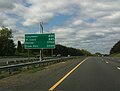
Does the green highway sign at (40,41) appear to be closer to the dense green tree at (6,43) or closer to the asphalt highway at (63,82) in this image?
the asphalt highway at (63,82)

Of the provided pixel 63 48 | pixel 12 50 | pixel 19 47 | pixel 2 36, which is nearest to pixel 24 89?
pixel 12 50

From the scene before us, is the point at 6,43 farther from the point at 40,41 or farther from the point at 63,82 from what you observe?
the point at 63,82

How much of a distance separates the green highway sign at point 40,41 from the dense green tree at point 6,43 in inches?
2901

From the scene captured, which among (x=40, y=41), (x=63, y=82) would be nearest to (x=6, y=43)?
(x=40, y=41)

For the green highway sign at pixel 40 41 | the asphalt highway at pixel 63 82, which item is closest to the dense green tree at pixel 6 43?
the green highway sign at pixel 40 41

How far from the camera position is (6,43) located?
423ft

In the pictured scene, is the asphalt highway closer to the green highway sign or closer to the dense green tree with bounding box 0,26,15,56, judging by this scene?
the green highway sign

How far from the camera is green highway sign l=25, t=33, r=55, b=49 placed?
4500 centimetres

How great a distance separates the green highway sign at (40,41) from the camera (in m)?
45.0

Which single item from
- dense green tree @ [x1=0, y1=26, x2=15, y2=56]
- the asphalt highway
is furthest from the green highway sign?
dense green tree @ [x1=0, y1=26, x2=15, y2=56]

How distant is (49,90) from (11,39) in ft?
425

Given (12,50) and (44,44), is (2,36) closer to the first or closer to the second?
(12,50)

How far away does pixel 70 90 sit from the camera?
39.6 feet

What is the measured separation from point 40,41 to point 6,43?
86.2 m
